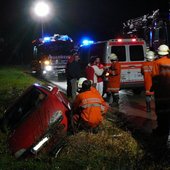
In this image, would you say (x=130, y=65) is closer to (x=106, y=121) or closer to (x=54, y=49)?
(x=106, y=121)

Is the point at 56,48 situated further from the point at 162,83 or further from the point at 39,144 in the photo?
the point at 39,144

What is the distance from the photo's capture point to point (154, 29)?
19.4m

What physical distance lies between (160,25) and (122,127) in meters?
11.0

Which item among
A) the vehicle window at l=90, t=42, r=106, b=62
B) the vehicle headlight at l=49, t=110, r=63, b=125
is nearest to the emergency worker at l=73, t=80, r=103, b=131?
the vehicle headlight at l=49, t=110, r=63, b=125

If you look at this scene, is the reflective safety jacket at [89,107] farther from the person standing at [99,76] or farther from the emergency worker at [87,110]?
the person standing at [99,76]

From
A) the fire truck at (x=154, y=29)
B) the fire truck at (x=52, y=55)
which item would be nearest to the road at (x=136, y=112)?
the fire truck at (x=154, y=29)

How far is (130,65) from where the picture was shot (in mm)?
13727

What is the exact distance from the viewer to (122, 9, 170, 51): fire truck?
59.8 feet

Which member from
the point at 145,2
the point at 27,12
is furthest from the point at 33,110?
the point at 27,12

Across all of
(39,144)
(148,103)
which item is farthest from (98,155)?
(148,103)

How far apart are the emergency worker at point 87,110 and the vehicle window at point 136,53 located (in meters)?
6.32

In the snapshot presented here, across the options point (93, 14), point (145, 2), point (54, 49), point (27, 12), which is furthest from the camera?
point (27, 12)

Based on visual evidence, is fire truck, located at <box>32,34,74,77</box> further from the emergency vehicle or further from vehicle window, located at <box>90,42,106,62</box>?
the emergency vehicle

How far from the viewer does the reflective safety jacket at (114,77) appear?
11.9 metres
